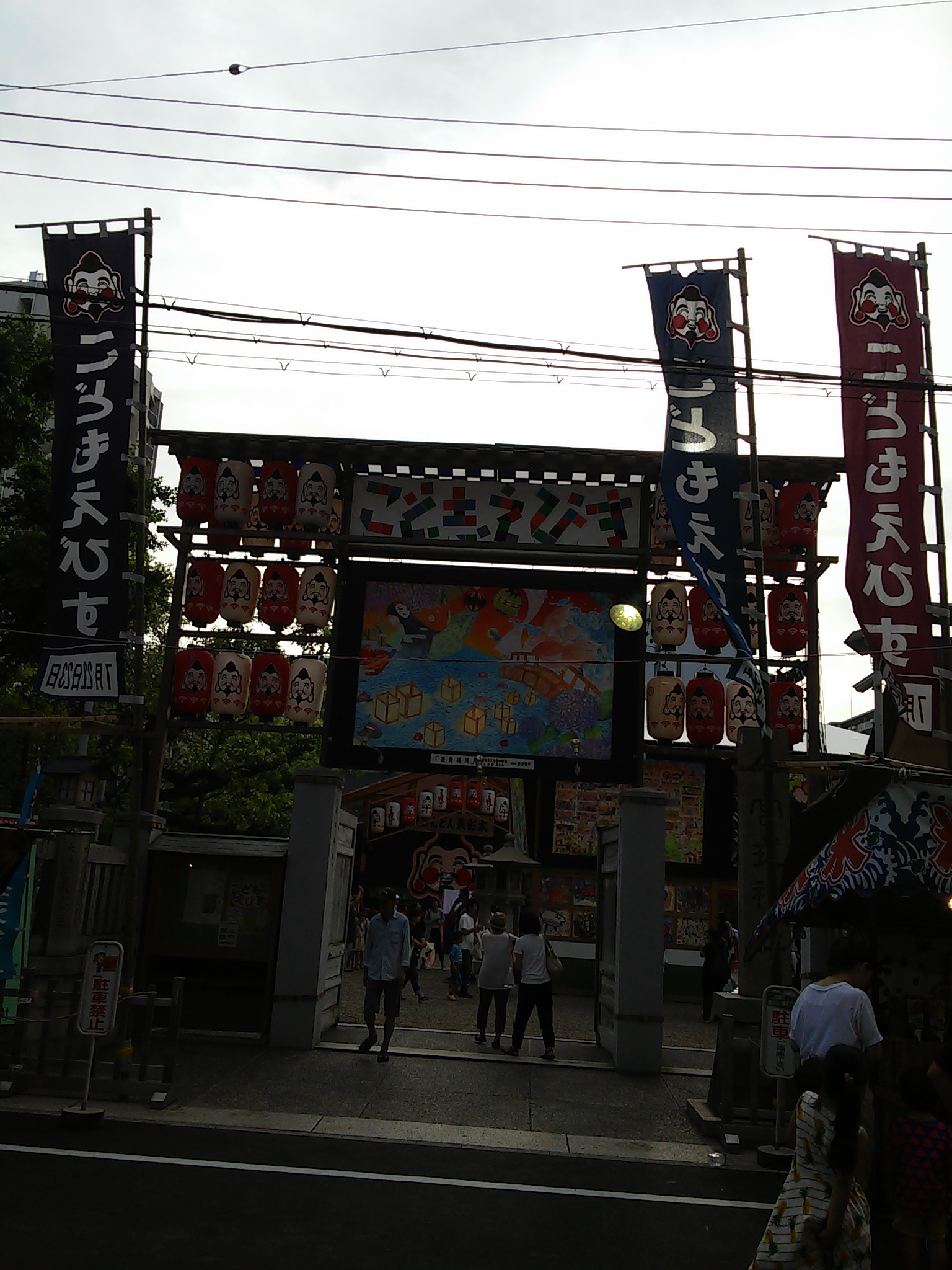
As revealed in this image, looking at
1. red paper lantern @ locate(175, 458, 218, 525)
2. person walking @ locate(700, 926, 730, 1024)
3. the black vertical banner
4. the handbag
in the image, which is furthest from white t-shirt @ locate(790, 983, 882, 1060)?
person walking @ locate(700, 926, 730, 1024)

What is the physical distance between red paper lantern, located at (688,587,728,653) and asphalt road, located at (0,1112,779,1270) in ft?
28.7

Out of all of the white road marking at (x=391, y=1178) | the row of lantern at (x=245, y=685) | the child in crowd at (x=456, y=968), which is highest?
the row of lantern at (x=245, y=685)

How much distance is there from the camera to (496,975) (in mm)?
14219

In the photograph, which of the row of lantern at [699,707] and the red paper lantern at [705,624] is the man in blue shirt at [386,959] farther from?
the red paper lantern at [705,624]

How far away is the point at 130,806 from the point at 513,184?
858 centimetres

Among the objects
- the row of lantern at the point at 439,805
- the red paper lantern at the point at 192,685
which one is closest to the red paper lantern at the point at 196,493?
the red paper lantern at the point at 192,685

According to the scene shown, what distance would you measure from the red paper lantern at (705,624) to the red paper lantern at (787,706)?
105cm

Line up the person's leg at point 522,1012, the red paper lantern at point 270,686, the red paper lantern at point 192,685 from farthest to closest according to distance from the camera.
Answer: the red paper lantern at point 270,686 → the red paper lantern at point 192,685 → the person's leg at point 522,1012

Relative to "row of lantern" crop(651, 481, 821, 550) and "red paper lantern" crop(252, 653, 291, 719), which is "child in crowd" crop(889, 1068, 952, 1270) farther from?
"red paper lantern" crop(252, 653, 291, 719)

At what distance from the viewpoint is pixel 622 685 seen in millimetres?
15883

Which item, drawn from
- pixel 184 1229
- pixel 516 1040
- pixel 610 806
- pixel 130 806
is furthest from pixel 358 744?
pixel 610 806

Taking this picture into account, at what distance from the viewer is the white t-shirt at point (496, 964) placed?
1420 cm

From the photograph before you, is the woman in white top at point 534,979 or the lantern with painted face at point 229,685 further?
the lantern with painted face at point 229,685

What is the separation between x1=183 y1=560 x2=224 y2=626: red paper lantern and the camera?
16.3 meters
